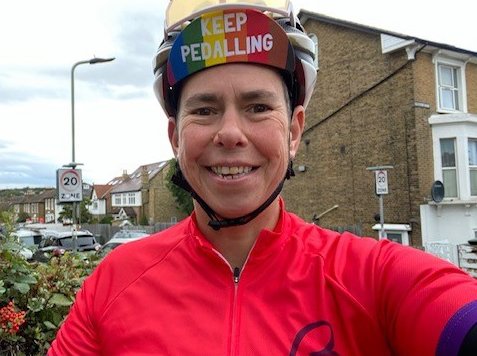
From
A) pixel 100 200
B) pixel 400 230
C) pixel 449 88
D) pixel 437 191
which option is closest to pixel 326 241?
pixel 437 191

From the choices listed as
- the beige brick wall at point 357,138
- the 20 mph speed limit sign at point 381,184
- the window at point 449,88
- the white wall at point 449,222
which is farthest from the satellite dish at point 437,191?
the 20 mph speed limit sign at point 381,184

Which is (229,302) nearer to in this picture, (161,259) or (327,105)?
(161,259)

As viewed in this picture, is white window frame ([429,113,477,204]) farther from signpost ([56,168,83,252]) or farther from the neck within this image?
the neck

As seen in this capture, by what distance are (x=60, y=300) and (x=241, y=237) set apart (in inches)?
73.0

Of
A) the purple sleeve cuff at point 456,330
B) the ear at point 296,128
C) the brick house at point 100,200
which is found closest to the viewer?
the purple sleeve cuff at point 456,330

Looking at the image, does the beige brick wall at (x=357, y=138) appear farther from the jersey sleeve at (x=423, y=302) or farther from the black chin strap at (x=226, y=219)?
the jersey sleeve at (x=423, y=302)

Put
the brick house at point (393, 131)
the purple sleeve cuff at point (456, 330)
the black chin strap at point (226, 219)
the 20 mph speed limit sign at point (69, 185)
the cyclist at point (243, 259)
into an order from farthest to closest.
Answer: the brick house at point (393, 131) < the 20 mph speed limit sign at point (69, 185) < the black chin strap at point (226, 219) < the cyclist at point (243, 259) < the purple sleeve cuff at point (456, 330)

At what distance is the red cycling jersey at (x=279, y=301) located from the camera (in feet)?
4.42

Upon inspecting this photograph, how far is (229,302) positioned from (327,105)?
19311 millimetres

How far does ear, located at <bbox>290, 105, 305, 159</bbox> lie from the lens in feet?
6.36

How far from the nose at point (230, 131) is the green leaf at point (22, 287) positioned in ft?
6.69

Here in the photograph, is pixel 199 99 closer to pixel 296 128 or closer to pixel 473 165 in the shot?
pixel 296 128

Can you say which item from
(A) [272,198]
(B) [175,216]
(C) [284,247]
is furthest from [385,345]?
(B) [175,216]

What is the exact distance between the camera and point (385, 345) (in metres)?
1.45
